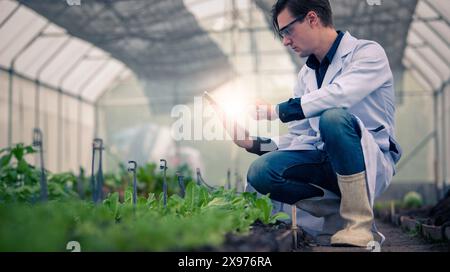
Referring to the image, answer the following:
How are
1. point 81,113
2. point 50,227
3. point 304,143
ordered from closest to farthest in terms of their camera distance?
point 50,227, point 304,143, point 81,113

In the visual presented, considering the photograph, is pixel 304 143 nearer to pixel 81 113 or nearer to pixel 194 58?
pixel 194 58

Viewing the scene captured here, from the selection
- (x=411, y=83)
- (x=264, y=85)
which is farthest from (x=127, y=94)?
(x=411, y=83)

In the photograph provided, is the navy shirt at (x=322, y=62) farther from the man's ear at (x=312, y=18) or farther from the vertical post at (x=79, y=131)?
the vertical post at (x=79, y=131)

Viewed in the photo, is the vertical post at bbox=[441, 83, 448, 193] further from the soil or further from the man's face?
the man's face

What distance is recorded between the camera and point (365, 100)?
7.75 feet

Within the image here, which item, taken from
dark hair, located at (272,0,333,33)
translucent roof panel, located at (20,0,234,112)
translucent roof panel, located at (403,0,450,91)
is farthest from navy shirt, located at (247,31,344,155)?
translucent roof panel, located at (403,0,450,91)

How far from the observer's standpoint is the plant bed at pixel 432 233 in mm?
2668

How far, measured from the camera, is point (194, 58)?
945 cm

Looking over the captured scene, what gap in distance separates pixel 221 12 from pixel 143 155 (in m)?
2.94

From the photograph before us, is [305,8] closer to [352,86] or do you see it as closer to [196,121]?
[352,86]

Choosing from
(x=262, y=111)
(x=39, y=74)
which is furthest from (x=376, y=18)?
(x=39, y=74)

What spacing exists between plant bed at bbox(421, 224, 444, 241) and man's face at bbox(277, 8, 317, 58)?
100cm

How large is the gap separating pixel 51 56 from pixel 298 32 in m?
6.71

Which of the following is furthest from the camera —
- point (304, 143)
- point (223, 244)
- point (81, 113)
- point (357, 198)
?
point (81, 113)
